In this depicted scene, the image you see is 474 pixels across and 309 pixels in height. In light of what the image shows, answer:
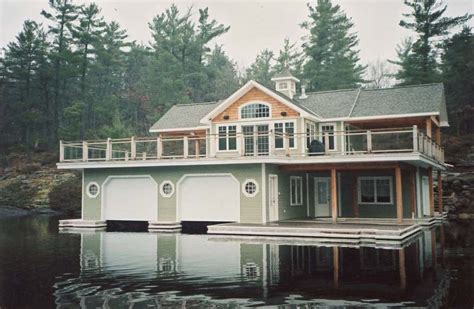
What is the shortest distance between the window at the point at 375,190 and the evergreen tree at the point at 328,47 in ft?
78.7

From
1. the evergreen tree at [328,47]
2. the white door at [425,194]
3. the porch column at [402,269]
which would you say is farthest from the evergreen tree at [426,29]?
the porch column at [402,269]

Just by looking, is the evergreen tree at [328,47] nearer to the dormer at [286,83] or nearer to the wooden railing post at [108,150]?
the dormer at [286,83]

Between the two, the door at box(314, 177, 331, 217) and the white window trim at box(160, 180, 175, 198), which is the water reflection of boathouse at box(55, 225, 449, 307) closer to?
the white window trim at box(160, 180, 175, 198)

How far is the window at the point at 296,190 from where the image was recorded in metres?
23.1

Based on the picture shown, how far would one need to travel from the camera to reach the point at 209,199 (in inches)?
883

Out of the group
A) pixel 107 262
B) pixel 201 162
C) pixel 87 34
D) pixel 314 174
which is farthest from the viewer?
pixel 87 34

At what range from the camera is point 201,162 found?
2125 cm

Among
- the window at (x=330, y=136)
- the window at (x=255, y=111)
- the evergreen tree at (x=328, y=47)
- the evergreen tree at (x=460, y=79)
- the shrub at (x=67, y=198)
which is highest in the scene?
the evergreen tree at (x=328, y=47)

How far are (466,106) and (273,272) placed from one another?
30633 mm

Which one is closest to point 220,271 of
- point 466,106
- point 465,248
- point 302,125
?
point 465,248

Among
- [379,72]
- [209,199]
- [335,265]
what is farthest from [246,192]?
[379,72]

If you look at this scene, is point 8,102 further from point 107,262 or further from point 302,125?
point 107,262

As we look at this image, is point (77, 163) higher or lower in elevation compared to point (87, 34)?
lower

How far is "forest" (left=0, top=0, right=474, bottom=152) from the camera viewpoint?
40.5 metres
